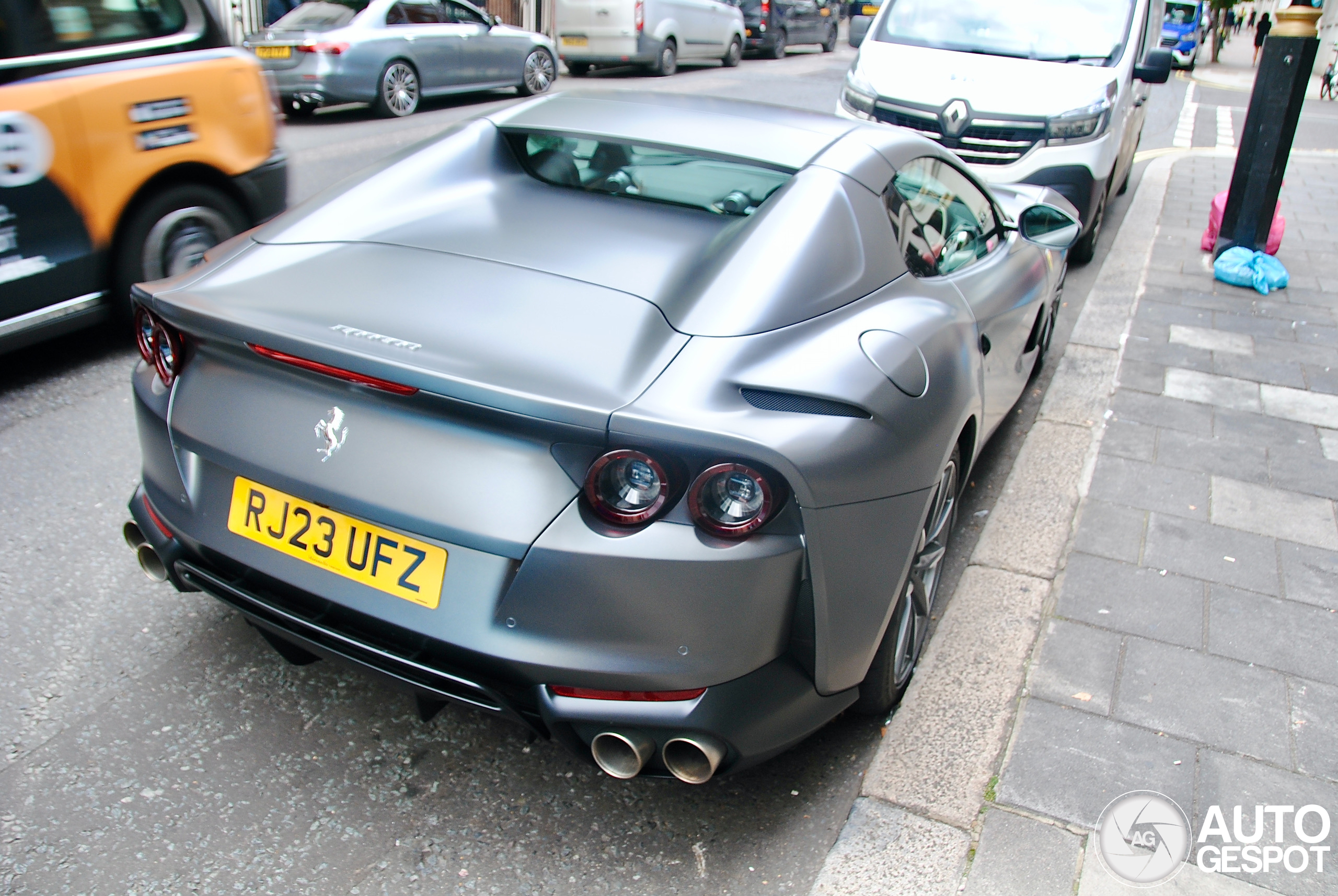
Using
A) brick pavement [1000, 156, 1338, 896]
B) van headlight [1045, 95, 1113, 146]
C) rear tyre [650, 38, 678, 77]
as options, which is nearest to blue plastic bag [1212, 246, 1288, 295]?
brick pavement [1000, 156, 1338, 896]

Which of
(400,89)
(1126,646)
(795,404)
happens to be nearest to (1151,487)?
(1126,646)

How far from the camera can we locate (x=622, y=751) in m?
1.98

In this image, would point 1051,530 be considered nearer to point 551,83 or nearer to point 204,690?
point 204,690

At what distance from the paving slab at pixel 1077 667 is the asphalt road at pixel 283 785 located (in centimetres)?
54

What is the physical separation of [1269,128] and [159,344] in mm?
7292

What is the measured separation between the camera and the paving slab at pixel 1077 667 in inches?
108

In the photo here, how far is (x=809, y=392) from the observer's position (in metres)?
2.01

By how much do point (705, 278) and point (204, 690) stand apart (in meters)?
1.61

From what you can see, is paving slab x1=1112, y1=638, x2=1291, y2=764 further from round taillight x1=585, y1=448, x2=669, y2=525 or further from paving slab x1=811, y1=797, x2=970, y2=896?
round taillight x1=585, y1=448, x2=669, y2=525

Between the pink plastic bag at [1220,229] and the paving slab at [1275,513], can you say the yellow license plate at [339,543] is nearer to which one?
the paving slab at [1275,513]

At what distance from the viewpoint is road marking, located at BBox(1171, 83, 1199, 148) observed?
1358 centimetres

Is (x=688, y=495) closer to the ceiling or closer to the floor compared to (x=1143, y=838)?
closer to the ceiling

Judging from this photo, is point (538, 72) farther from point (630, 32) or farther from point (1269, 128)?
point (1269, 128)

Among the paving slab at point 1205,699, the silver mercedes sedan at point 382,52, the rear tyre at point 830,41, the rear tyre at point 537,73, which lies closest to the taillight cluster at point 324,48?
the silver mercedes sedan at point 382,52
